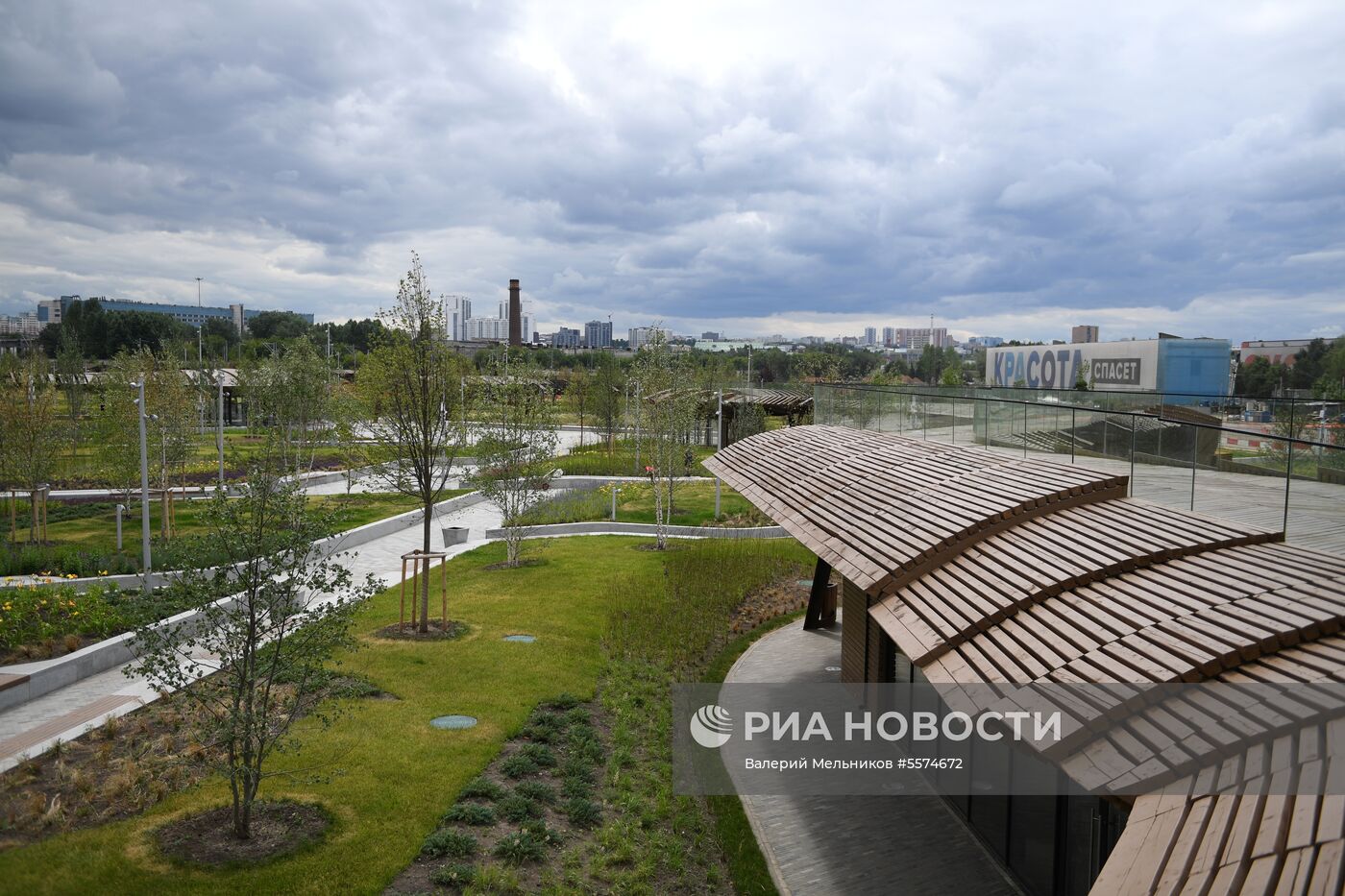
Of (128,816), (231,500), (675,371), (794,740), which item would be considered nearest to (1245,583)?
(794,740)

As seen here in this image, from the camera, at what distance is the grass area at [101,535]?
68.4 feet

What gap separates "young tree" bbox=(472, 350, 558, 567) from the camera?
25688 mm

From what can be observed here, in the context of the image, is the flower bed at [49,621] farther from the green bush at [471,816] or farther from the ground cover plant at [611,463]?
the ground cover plant at [611,463]

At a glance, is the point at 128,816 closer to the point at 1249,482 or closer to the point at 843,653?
the point at 843,653

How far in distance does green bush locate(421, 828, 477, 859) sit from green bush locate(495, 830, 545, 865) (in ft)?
0.99

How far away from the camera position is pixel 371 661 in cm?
1598

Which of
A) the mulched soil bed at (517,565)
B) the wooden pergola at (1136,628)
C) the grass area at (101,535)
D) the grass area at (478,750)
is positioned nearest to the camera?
the wooden pergola at (1136,628)

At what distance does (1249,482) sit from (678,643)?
1137cm

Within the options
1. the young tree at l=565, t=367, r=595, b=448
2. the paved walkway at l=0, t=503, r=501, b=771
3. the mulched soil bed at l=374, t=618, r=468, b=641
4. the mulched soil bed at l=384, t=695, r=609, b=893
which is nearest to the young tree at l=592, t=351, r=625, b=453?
the young tree at l=565, t=367, r=595, b=448

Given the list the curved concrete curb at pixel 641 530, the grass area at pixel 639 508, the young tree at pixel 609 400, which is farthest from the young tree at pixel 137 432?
the young tree at pixel 609 400

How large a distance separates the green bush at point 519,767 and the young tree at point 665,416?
15.6m

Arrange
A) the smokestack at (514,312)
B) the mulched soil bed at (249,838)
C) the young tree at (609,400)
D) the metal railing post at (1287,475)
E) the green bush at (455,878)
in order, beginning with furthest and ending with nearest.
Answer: the smokestack at (514,312) < the young tree at (609,400) < the mulched soil bed at (249,838) < the green bush at (455,878) < the metal railing post at (1287,475)

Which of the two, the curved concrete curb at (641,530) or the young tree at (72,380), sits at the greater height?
the young tree at (72,380)

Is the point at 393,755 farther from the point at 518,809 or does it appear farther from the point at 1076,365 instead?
the point at 1076,365
